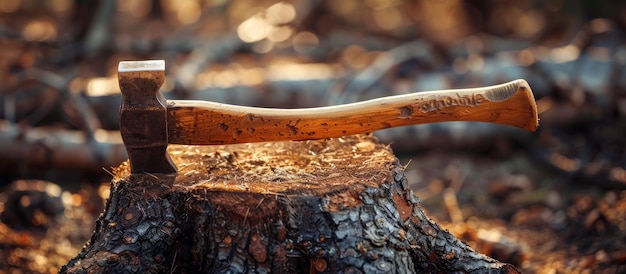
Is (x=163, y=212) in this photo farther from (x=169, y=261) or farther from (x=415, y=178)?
(x=415, y=178)

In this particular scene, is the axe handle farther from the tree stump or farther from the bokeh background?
the bokeh background

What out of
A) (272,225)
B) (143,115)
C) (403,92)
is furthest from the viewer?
(403,92)

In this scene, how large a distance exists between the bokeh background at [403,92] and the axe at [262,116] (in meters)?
1.38

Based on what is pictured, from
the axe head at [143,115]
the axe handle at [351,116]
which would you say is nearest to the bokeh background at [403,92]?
the axe handle at [351,116]

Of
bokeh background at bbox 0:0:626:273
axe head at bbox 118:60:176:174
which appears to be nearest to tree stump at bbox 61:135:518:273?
axe head at bbox 118:60:176:174

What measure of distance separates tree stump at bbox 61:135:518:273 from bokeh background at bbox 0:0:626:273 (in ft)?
4.58

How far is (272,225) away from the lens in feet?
8.73

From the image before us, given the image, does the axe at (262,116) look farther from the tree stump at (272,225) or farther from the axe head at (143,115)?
the tree stump at (272,225)

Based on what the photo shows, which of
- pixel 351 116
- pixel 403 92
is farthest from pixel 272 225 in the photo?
pixel 403 92

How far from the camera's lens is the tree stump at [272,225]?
2.65m

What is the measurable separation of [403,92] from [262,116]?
3.46 m

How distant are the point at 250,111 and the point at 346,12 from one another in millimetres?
7705

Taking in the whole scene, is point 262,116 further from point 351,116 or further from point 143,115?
point 143,115

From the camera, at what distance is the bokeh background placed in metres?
4.67
